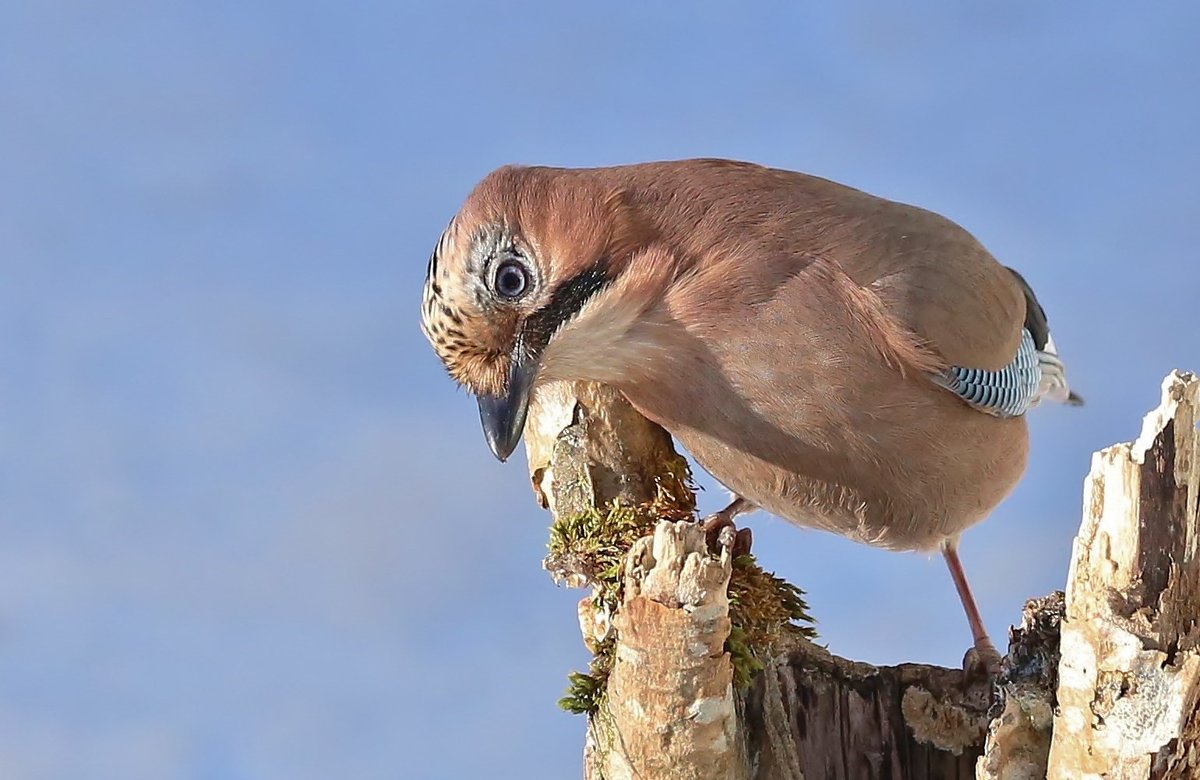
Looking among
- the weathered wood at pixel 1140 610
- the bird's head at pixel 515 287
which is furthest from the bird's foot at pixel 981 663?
the bird's head at pixel 515 287

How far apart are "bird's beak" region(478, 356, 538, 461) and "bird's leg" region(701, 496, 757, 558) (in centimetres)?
74

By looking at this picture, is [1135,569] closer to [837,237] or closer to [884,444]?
[884,444]

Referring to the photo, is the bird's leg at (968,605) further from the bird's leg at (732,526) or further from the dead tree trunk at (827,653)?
the bird's leg at (732,526)

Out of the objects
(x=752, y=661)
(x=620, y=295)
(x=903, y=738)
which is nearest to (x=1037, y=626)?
(x=903, y=738)

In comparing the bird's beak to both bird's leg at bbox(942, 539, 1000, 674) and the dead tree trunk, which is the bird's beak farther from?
Result: bird's leg at bbox(942, 539, 1000, 674)

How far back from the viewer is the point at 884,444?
4.59m

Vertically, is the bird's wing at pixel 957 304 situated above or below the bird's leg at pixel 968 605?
above

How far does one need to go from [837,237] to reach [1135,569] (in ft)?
5.35

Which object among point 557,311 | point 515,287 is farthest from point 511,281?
point 557,311

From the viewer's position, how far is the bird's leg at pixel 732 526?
15.4 ft

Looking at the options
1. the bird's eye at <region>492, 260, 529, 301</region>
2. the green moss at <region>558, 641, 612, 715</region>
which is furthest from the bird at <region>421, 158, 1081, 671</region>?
the green moss at <region>558, 641, 612, 715</region>

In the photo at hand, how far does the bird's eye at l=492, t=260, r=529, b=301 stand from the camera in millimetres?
4039

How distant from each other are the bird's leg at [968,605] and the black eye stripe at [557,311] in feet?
6.59

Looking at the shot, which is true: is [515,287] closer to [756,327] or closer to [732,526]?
[756,327]
